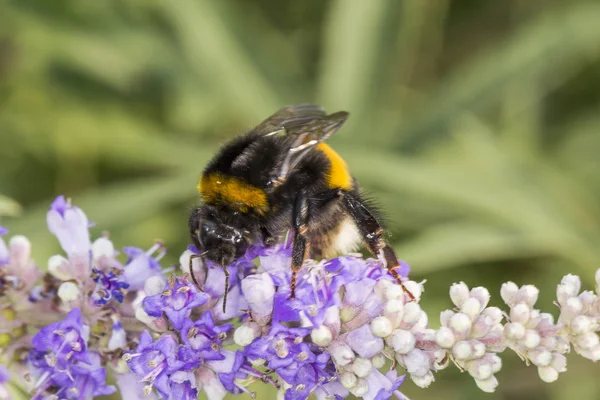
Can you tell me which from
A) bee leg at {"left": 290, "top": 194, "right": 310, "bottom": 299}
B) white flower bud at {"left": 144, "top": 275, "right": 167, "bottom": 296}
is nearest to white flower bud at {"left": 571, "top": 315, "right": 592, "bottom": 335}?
bee leg at {"left": 290, "top": 194, "right": 310, "bottom": 299}

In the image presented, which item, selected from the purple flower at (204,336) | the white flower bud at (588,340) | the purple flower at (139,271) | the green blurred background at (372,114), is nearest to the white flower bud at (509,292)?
the white flower bud at (588,340)

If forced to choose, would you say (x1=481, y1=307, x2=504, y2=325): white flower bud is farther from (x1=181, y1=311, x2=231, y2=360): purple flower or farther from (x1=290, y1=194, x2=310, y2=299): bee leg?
(x1=181, y1=311, x2=231, y2=360): purple flower

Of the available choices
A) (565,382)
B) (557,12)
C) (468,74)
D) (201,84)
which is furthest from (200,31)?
(565,382)

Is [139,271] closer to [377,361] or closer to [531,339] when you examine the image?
[377,361]

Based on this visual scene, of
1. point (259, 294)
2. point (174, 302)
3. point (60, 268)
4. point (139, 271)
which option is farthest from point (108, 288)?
point (259, 294)

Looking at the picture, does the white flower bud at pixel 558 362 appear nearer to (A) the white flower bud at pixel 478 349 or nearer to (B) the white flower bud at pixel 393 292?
(A) the white flower bud at pixel 478 349
